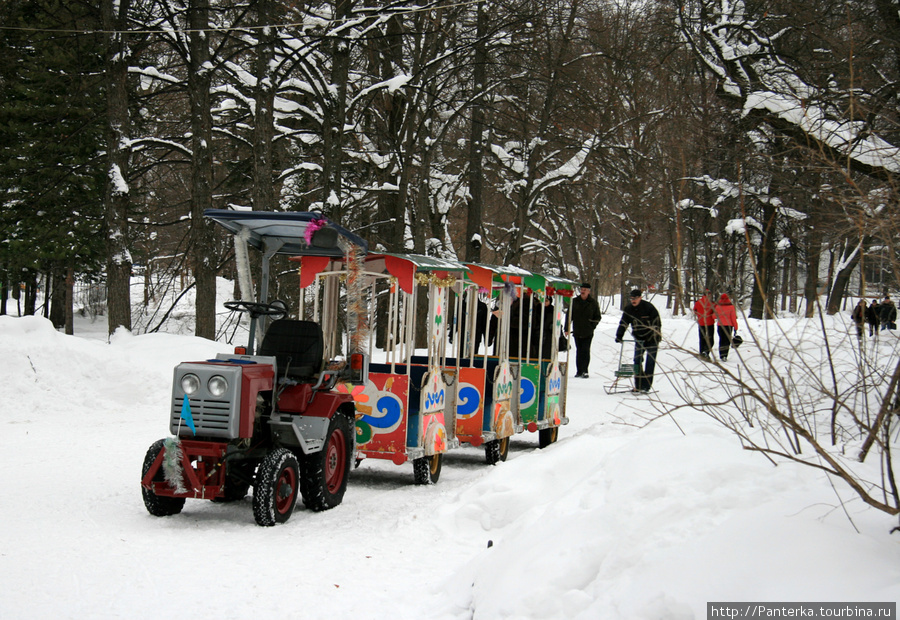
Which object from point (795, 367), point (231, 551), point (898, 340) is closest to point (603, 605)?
point (795, 367)

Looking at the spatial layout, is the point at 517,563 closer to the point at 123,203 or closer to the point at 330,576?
the point at 330,576

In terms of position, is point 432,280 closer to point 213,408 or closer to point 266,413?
point 266,413

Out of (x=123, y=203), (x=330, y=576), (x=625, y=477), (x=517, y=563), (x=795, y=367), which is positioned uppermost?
(x=123, y=203)

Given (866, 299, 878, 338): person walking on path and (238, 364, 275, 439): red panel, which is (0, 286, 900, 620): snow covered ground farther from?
(238, 364, 275, 439): red panel

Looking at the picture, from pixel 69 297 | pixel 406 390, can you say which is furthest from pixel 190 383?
pixel 69 297

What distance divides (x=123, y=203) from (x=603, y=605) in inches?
608

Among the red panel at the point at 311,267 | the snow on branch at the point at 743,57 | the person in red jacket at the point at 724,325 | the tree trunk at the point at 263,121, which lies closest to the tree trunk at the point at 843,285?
the person in red jacket at the point at 724,325

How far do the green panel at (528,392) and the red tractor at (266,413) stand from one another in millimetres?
3355

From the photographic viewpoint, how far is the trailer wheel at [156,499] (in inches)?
245

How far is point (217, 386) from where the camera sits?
6180 millimetres

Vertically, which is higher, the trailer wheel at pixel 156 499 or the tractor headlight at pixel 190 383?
the tractor headlight at pixel 190 383

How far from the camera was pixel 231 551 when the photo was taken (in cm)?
555

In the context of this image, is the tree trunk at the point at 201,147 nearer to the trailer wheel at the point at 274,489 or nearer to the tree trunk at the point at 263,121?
the tree trunk at the point at 263,121

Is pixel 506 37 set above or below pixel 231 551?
above
